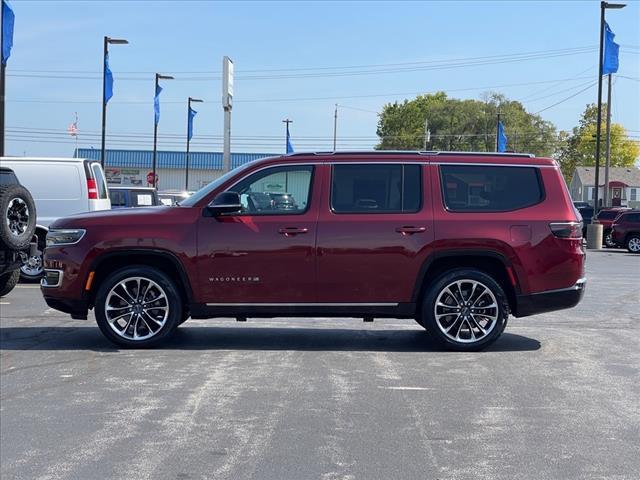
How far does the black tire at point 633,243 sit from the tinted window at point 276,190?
26170 millimetres

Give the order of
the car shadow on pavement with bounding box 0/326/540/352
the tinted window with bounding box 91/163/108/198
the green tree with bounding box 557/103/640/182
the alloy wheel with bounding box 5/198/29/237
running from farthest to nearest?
the green tree with bounding box 557/103/640/182
the tinted window with bounding box 91/163/108/198
the alloy wheel with bounding box 5/198/29/237
the car shadow on pavement with bounding box 0/326/540/352

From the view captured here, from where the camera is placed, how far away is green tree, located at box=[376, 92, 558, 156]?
100 meters

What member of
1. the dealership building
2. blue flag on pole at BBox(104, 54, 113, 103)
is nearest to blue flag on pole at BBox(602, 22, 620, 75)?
blue flag on pole at BBox(104, 54, 113, 103)

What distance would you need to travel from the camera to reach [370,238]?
8539 millimetres

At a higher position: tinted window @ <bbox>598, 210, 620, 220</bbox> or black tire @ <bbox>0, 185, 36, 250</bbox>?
tinted window @ <bbox>598, 210, 620, 220</bbox>

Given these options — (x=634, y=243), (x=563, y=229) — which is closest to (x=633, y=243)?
(x=634, y=243)

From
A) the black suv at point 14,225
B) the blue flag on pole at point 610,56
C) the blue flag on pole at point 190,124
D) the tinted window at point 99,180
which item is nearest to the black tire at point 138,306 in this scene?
the black suv at point 14,225

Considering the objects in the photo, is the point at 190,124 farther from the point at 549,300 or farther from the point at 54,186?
the point at 549,300

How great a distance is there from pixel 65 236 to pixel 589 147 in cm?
9999

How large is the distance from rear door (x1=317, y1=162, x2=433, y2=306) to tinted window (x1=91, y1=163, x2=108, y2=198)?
25.6ft

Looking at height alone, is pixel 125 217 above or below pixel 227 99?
below

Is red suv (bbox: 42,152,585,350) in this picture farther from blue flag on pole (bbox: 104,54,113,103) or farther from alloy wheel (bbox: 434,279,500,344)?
blue flag on pole (bbox: 104,54,113,103)

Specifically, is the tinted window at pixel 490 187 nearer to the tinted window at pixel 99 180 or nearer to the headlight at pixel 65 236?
the headlight at pixel 65 236

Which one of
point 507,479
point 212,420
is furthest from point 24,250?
point 507,479
